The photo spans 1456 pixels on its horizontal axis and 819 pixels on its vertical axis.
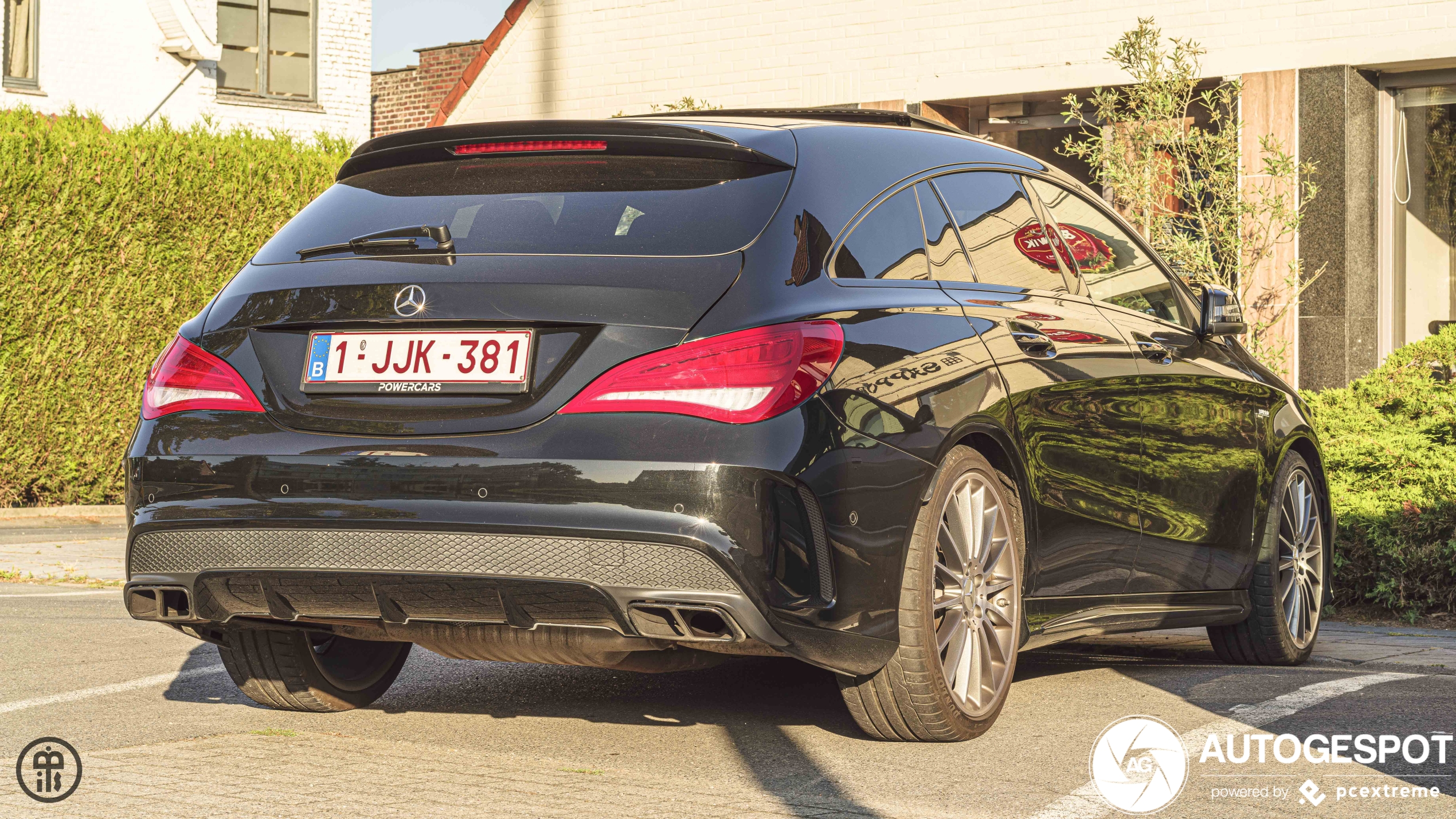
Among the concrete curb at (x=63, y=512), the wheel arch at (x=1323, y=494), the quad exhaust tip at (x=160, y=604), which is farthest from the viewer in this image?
the concrete curb at (x=63, y=512)

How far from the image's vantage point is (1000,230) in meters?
5.54

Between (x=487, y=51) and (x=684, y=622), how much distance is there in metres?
14.3

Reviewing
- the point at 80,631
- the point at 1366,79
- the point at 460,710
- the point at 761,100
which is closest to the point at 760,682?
the point at 460,710

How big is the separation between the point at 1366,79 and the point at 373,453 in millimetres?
10448

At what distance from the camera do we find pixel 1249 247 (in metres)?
12.9

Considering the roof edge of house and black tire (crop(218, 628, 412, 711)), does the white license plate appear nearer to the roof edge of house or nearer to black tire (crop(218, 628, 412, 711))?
black tire (crop(218, 628, 412, 711))

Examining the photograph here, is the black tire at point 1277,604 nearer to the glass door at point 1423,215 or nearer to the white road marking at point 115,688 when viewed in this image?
the white road marking at point 115,688

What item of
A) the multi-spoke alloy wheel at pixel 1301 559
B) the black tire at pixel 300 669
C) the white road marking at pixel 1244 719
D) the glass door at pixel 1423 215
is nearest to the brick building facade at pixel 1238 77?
the glass door at pixel 1423 215

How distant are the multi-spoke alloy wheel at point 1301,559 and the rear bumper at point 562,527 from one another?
2858 mm

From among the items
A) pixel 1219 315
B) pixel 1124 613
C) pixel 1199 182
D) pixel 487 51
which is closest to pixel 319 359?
pixel 1124 613

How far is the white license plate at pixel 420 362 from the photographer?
4.30 metres

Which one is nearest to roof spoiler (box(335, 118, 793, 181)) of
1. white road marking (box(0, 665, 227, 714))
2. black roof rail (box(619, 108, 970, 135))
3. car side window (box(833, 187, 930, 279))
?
car side window (box(833, 187, 930, 279))

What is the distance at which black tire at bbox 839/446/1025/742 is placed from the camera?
4.54m

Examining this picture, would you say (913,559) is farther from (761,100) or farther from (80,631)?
(761,100)
